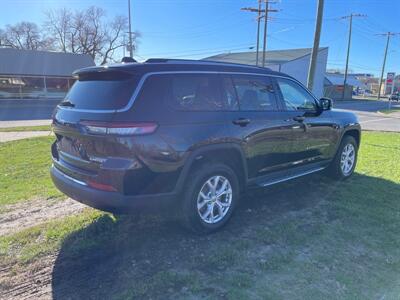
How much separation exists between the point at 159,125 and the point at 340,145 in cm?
395

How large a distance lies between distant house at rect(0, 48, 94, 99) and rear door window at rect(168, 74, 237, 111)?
32616 millimetres

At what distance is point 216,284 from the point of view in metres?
2.87

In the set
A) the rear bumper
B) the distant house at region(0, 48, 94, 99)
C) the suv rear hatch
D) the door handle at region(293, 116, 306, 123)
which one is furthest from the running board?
the distant house at region(0, 48, 94, 99)

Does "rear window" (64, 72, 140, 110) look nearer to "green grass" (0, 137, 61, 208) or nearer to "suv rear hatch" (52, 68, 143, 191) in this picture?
"suv rear hatch" (52, 68, 143, 191)

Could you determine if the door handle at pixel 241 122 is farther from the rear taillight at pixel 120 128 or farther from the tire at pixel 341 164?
the tire at pixel 341 164

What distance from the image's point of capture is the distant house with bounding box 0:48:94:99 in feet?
109

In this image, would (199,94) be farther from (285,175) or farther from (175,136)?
(285,175)

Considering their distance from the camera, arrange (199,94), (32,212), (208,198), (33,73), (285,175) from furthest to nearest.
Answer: (33,73)
(285,175)
(32,212)
(208,198)
(199,94)

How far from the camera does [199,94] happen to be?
142 inches

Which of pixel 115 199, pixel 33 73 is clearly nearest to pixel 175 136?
pixel 115 199

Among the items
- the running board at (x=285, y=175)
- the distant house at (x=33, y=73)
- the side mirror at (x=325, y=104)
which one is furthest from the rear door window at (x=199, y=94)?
the distant house at (x=33, y=73)

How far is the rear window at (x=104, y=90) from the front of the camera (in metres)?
3.11

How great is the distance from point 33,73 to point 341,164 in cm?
3554

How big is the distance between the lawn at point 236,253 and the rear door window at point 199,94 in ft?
4.87
